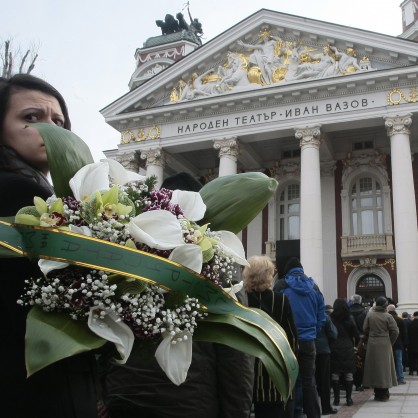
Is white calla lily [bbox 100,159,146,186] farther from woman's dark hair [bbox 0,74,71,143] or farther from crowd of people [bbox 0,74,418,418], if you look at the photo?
woman's dark hair [bbox 0,74,71,143]

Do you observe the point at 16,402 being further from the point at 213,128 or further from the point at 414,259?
the point at 213,128

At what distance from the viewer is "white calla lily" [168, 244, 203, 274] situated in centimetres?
133

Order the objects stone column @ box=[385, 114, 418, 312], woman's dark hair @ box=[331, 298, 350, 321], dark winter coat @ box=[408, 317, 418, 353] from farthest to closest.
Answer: stone column @ box=[385, 114, 418, 312]
dark winter coat @ box=[408, 317, 418, 353]
woman's dark hair @ box=[331, 298, 350, 321]

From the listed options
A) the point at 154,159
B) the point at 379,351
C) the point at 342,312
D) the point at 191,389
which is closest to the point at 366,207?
the point at 154,159

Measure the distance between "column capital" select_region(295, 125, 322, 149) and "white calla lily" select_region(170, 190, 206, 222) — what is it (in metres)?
19.9

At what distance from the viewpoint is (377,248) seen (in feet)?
72.4

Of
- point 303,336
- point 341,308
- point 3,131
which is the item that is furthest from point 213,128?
point 3,131

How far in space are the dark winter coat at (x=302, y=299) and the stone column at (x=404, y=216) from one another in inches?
485

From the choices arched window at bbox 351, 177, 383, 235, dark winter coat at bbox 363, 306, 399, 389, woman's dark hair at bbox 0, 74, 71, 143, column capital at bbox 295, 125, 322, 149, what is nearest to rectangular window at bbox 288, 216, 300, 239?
arched window at bbox 351, 177, 383, 235

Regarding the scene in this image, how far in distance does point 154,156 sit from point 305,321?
17.9m

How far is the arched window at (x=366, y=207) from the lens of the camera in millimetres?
23216

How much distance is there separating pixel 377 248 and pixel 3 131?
21880mm

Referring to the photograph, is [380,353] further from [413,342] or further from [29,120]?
[29,120]

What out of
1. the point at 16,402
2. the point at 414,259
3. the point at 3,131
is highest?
the point at 414,259
